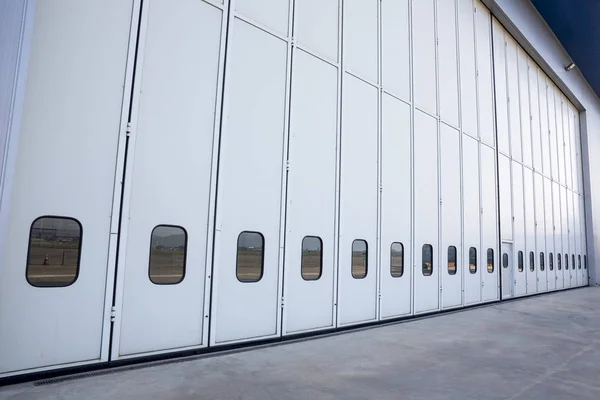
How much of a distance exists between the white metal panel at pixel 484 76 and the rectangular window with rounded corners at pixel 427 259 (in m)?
5.49

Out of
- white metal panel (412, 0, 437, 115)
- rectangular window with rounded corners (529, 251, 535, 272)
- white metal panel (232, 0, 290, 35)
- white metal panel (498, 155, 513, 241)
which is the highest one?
white metal panel (412, 0, 437, 115)

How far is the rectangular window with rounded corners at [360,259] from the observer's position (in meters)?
8.95

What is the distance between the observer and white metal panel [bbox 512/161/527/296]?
53.7 ft

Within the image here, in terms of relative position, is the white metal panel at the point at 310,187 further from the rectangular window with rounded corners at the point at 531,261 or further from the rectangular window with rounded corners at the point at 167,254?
the rectangular window with rounded corners at the point at 531,261

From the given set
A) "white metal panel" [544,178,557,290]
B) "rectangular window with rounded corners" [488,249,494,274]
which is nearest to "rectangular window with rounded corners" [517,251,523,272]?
"rectangular window with rounded corners" [488,249,494,274]

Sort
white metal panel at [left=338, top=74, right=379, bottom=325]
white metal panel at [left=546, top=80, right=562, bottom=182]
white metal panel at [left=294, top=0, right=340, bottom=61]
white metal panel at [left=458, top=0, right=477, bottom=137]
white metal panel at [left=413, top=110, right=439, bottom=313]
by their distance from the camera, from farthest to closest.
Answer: white metal panel at [left=546, top=80, right=562, bottom=182], white metal panel at [left=458, top=0, right=477, bottom=137], white metal panel at [left=413, top=110, right=439, bottom=313], white metal panel at [left=338, top=74, right=379, bottom=325], white metal panel at [left=294, top=0, right=340, bottom=61]

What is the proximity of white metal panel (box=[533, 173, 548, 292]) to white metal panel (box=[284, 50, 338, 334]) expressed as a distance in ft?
47.3

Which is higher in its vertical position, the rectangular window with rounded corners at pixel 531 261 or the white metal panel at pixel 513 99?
the white metal panel at pixel 513 99

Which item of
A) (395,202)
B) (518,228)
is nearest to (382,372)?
(395,202)

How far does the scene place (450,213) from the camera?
1225cm

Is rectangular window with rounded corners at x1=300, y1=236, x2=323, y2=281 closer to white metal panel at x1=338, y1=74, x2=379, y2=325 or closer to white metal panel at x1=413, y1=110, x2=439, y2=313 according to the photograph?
white metal panel at x1=338, y1=74, x2=379, y2=325

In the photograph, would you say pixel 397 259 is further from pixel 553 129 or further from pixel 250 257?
pixel 553 129

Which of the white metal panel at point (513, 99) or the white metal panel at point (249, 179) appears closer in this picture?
the white metal panel at point (249, 179)

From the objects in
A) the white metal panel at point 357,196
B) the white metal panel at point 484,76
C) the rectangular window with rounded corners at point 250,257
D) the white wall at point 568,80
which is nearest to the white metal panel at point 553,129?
the white wall at point 568,80
